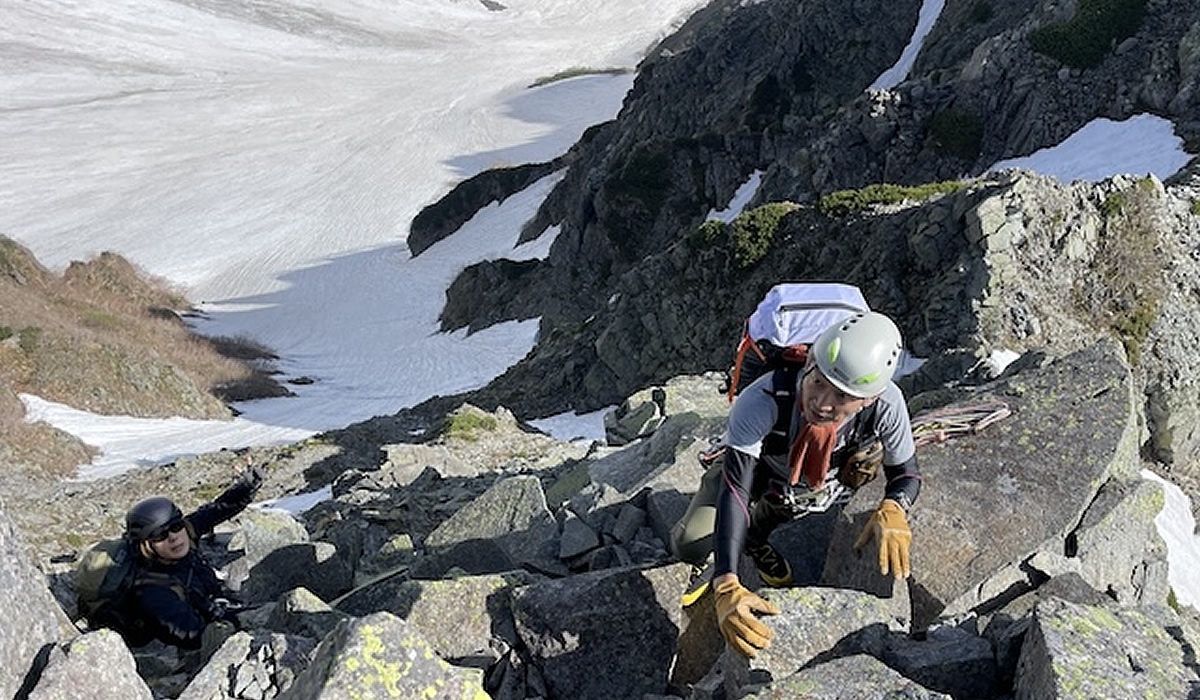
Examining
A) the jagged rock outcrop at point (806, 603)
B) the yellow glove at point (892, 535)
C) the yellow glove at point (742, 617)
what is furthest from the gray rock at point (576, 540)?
the yellow glove at point (742, 617)

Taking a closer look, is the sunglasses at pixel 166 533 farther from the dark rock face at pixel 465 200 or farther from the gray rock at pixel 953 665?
the dark rock face at pixel 465 200

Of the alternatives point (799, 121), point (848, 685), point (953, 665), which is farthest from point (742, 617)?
point (799, 121)

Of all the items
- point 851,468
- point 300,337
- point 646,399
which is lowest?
point 300,337

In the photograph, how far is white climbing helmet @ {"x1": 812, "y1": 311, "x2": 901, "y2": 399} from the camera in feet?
19.1

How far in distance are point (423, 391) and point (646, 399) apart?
27.5 metres

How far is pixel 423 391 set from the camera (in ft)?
152

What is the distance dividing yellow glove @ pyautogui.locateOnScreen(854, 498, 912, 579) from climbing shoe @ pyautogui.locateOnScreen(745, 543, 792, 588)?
96cm

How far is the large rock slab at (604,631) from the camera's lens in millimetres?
6961

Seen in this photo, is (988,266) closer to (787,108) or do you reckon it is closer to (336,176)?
(787,108)

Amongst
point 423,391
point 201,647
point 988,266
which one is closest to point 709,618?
point 201,647

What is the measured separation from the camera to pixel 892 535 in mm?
6633

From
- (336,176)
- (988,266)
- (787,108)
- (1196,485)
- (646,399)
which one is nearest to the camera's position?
(1196,485)

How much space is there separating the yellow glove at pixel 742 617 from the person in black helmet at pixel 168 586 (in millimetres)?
5642

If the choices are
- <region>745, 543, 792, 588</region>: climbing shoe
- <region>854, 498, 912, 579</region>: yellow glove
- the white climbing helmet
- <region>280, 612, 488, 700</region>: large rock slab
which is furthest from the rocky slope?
the white climbing helmet
